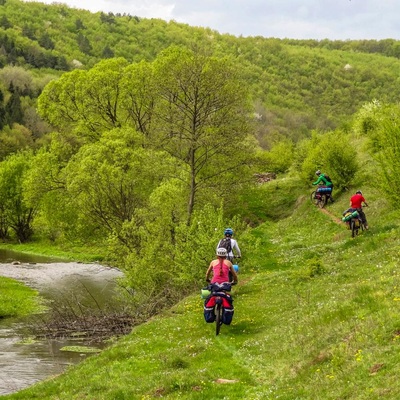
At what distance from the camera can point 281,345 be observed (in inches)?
648

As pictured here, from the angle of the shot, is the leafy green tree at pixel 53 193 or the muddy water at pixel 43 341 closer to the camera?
the muddy water at pixel 43 341

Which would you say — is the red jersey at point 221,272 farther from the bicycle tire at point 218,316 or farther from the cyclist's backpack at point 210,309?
the bicycle tire at point 218,316

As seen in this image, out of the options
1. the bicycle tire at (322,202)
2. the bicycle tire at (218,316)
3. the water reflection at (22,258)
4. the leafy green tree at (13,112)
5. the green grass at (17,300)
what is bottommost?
the water reflection at (22,258)

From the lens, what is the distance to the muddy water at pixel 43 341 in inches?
980

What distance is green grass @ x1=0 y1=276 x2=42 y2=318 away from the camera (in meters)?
40.0

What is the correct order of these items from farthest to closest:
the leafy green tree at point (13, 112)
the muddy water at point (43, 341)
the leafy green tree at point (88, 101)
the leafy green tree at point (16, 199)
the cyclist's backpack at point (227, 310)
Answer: the leafy green tree at point (13, 112) < the leafy green tree at point (16, 199) < the leafy green tree at point (88, 101) < the muddy water at point (43, 341) < the cyclist's backpack at point (227, 310)

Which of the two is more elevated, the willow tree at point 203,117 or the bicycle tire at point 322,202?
the willow tree at point 203,117

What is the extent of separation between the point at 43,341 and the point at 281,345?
1851 cm

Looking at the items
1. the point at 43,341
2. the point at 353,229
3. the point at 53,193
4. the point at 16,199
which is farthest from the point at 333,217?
the point at 16,199

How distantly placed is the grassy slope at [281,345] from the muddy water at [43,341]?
178 inches

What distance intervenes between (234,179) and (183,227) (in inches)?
711

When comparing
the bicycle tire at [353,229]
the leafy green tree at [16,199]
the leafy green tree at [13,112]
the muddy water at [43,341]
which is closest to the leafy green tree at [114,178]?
the muddy water at [43,341]

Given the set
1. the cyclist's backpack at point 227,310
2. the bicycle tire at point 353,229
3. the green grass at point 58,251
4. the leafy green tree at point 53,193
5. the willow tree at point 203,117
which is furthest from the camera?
the green grass at point 58,251

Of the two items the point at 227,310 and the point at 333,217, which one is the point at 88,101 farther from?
the point at 227,310
